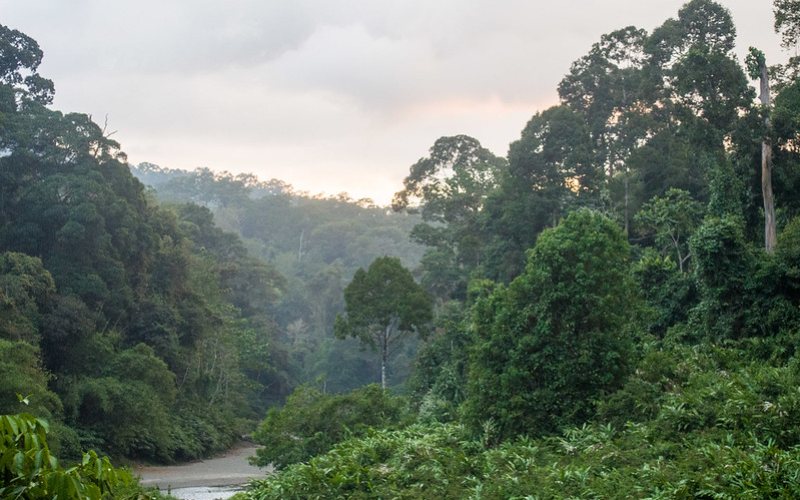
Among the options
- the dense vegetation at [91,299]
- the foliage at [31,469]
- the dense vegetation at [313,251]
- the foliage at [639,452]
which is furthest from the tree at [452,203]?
the foliage at [31,469]

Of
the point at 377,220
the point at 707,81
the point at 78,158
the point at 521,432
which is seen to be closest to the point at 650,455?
the point at 521,432

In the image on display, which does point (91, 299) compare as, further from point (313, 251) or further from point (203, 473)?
point (313, 251)

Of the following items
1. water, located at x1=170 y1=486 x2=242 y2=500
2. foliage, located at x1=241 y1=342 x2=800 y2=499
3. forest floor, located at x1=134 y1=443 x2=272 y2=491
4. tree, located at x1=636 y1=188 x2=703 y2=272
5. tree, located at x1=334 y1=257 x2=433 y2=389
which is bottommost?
forest floor, located at x1=134 y1=443 x2=272 y2=491

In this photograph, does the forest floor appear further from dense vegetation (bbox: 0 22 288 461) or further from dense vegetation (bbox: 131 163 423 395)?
dense vegetation (bbox: 131 163 423 395)

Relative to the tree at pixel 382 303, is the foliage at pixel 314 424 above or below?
below

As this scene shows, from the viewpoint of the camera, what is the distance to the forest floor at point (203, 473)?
31.1m

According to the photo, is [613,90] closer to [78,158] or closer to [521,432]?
[78,158]

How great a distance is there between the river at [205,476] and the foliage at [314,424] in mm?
2337

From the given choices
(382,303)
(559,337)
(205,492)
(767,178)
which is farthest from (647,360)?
(382,303)

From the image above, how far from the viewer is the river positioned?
90.8 feet

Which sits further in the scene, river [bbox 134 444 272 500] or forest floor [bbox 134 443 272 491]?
forest floor [bbox 134 443 272 491]

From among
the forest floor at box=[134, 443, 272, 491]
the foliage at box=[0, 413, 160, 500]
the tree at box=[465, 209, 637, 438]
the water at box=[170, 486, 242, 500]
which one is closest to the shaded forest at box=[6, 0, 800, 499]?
the tree at box=[465, 209, 637, 438]

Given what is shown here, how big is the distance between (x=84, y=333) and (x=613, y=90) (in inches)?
1021

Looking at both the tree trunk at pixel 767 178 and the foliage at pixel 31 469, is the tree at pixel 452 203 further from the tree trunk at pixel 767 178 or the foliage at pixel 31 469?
the foliage at pixel 31 469
